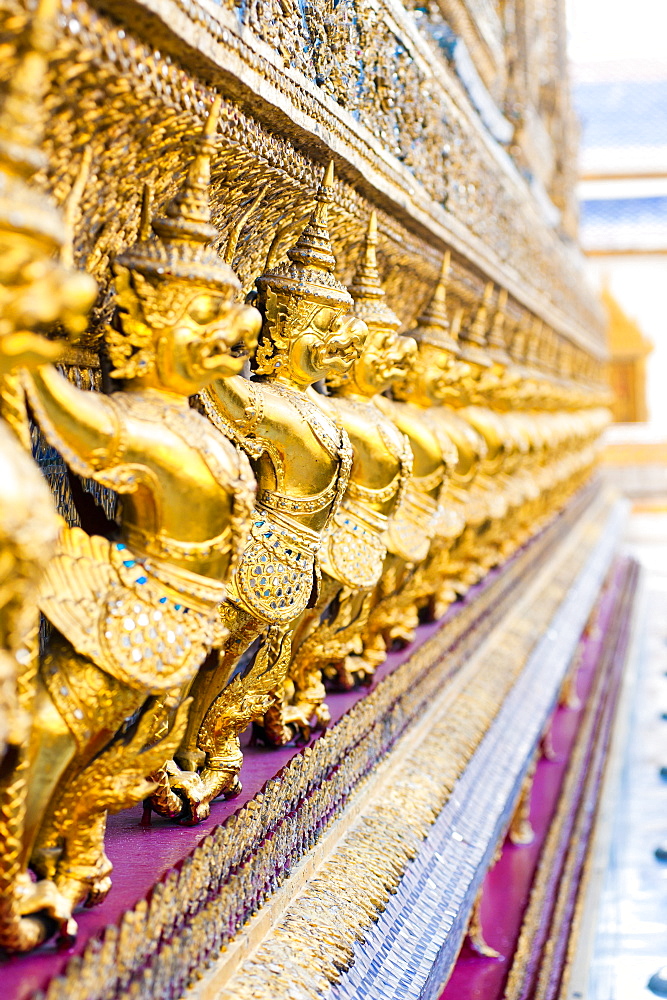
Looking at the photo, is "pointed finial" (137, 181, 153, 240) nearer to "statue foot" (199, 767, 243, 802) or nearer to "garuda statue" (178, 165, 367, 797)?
"garuda statue" (178, 165, 367, 797)

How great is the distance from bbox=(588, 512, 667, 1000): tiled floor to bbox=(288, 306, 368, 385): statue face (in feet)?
5.03

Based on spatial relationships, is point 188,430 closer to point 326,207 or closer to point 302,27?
point 326,207

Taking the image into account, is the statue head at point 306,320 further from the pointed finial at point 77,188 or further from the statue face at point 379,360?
the pointed finial at point 77,188

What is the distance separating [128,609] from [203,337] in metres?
0.25

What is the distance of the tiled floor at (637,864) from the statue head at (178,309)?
1.82 m

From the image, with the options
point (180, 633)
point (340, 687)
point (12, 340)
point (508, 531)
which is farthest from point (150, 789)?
point (508, 531)

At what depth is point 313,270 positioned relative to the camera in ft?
4.89

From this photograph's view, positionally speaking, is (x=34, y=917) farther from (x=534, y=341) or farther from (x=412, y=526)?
(x=534, y=341)

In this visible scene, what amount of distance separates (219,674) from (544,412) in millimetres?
4240

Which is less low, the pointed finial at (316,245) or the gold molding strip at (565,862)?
the pointed finial at (316,245)

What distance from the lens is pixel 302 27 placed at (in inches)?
59.8

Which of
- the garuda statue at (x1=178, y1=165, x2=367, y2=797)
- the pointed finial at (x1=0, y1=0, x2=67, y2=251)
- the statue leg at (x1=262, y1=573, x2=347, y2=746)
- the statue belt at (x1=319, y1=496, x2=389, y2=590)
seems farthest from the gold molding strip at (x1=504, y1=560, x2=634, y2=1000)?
A: the pointed finial at (x1=0, y1=0, x2=67, y2=251)

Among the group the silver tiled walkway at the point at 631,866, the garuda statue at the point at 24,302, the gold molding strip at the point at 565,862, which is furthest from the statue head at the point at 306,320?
the silver tiled walkway at the point at 631,866

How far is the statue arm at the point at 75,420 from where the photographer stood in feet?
3.03
